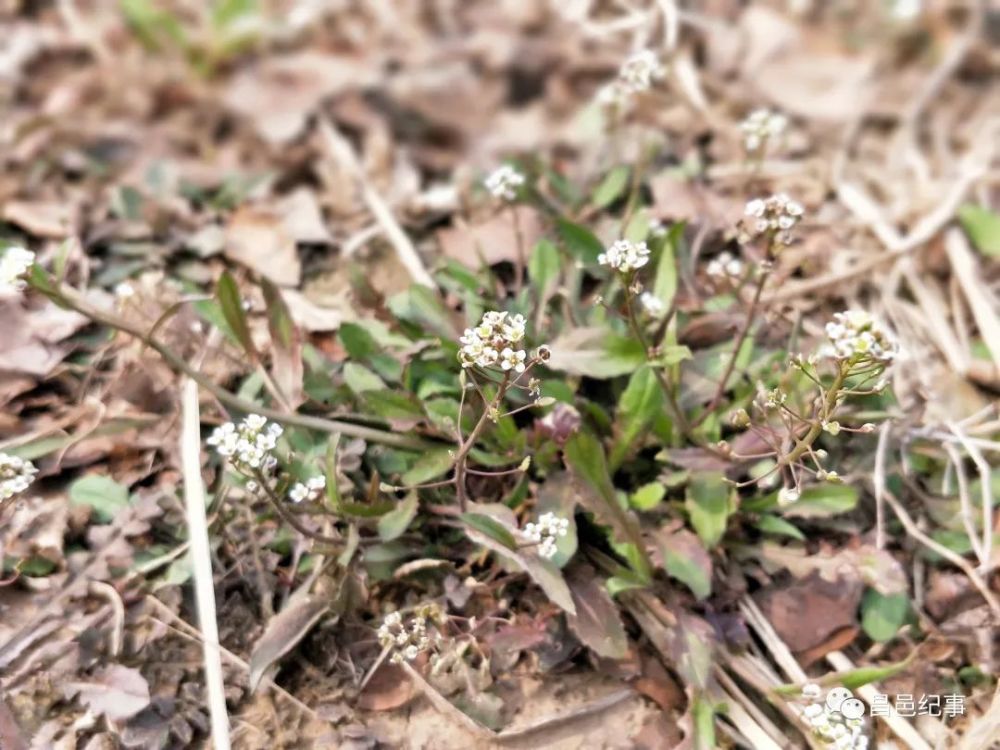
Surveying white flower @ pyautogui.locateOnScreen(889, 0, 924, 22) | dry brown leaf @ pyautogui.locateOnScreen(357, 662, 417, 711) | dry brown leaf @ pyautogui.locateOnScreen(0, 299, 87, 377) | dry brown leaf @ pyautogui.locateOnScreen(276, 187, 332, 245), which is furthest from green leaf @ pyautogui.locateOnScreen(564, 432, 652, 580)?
white flower @ pyautogui.locateOnScreen(889, 0, 924, 22)

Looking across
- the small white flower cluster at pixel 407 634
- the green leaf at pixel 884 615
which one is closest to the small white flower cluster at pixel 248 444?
the small white flower cluster at pixel 407 634

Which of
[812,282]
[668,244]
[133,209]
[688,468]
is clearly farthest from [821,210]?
[133,209]

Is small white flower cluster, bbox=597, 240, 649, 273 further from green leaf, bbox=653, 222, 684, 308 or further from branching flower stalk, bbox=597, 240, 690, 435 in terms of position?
green leaf, bbox=653, 222, 684, 308

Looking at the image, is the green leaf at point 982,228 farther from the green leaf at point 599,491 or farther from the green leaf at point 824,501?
the green leaf at point 599,491

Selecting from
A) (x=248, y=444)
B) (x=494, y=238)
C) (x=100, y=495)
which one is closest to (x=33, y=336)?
(x=100, y=495)

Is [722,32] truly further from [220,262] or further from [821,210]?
[220,262]

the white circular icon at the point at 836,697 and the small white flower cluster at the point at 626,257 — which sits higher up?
the small white flower cluster at the point at 626,257
